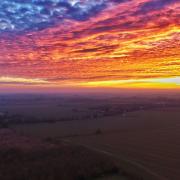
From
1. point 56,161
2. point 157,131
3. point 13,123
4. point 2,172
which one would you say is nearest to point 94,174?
point 56,161

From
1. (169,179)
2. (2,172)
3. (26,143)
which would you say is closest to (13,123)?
(26,143)

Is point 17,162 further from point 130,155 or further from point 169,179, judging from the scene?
point 169,179

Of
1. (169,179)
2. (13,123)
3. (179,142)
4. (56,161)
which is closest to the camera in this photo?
(169,179)

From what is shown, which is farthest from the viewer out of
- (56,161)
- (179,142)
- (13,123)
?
(13,123)

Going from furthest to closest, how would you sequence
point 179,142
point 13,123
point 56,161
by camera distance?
point 13,123 < point 179,142 < point 56,161

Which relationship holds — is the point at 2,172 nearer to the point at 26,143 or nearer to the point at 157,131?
the point at 26,143

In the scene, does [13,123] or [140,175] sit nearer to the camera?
[140,175]

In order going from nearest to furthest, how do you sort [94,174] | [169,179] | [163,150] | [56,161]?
[169,179], [94,174], [56,161], [163,150]

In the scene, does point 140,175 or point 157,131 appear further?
point 157,131
